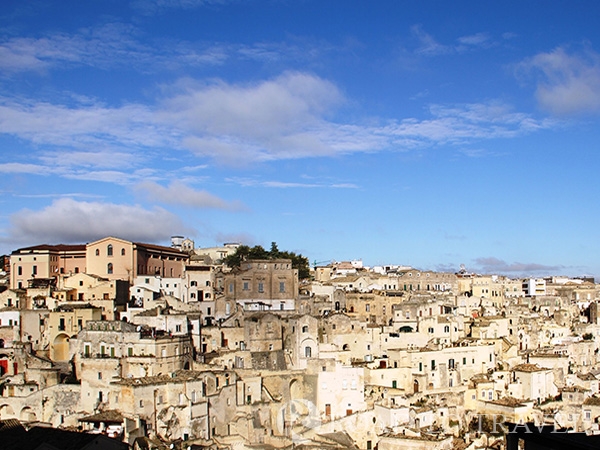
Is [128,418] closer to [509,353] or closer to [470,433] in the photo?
[470,433]

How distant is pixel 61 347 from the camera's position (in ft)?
156

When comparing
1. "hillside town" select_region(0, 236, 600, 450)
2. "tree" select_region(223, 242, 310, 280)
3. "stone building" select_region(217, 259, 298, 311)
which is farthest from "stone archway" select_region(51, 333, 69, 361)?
"tree" select_region(223, 242, 310, 280)

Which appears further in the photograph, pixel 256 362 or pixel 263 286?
pixel 263 286

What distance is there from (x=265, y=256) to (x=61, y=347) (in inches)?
1079

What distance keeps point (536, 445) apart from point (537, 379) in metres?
39.0

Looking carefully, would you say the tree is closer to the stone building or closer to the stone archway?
the stone building

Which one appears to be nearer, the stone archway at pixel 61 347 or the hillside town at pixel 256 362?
the hillside town at pixel 256 362

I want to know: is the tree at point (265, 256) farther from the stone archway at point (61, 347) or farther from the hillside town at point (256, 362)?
the stone archway at point (61, 347)

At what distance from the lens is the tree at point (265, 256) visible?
71875mm

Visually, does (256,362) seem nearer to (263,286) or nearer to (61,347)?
(263,286)

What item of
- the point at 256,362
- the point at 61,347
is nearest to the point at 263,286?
the point at 256,362

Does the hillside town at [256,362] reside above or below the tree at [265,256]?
below

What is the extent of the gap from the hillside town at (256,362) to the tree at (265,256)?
7.73 metres

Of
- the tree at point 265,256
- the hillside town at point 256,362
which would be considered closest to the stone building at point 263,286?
the hillside town at point 256,362
